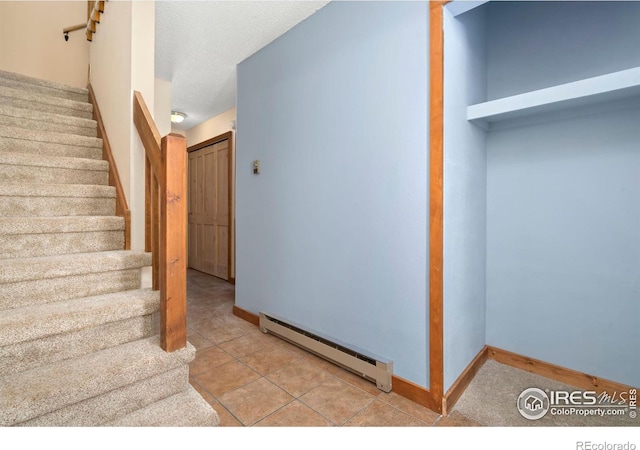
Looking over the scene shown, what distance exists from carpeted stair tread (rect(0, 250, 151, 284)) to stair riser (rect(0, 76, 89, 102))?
2.04m

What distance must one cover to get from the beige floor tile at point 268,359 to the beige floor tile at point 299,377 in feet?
0.18

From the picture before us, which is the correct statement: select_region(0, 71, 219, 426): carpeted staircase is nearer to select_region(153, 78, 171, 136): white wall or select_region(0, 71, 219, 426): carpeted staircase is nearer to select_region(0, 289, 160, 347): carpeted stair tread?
select_region(0, 289, 160, 347): carpeted stair tread

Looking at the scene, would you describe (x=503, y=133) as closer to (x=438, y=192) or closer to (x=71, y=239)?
(x=438, y=192)

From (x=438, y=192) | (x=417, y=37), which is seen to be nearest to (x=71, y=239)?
(x=438, y=192)

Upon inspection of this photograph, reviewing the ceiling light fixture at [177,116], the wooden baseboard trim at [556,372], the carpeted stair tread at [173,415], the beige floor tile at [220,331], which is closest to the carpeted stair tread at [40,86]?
the ceiling light fixture at [177,116]

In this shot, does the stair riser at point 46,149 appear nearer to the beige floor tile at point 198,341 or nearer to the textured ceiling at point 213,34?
the textured ceiling at point 213,34

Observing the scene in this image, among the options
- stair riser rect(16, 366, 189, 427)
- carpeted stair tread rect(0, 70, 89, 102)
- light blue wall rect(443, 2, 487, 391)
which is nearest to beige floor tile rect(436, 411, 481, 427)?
light blue wall rect(443, 2, 487, 391)

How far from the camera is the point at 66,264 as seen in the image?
5.35 ft

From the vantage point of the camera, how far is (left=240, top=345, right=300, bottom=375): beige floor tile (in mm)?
2145

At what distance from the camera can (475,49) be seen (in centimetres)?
208
